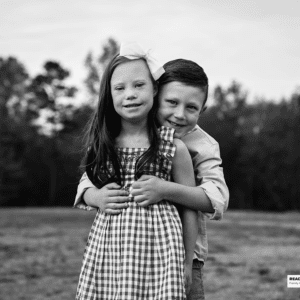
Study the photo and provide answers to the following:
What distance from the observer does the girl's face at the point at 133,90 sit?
238 centimetres

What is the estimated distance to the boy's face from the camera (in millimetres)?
2453

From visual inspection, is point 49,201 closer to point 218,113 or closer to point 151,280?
point 218,113

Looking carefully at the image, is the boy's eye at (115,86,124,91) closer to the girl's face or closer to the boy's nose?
the girl's face

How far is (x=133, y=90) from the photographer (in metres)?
2.38

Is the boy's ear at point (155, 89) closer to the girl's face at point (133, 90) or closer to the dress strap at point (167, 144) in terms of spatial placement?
the girl's face at point (133, 90)

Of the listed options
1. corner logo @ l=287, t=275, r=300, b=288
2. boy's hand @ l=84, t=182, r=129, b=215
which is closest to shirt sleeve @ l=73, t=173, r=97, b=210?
boy's hand @ l=84, t=182, r=129, b=215

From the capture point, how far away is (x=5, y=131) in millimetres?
34531

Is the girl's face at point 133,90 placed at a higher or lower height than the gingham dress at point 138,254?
higher

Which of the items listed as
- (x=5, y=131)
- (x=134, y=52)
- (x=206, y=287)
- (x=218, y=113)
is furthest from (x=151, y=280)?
(x=218, y=113)

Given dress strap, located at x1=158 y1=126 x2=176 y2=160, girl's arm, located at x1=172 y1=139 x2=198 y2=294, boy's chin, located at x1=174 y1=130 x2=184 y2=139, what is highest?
boy's chin, located at x1=174 y1=130 x2=184 y2=139

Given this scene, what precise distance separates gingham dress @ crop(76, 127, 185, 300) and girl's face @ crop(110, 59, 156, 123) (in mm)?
152

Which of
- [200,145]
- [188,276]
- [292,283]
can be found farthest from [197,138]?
[292,283]

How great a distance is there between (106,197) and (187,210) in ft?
1.16

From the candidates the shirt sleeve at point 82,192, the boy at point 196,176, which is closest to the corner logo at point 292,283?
the boy at point 196,176
